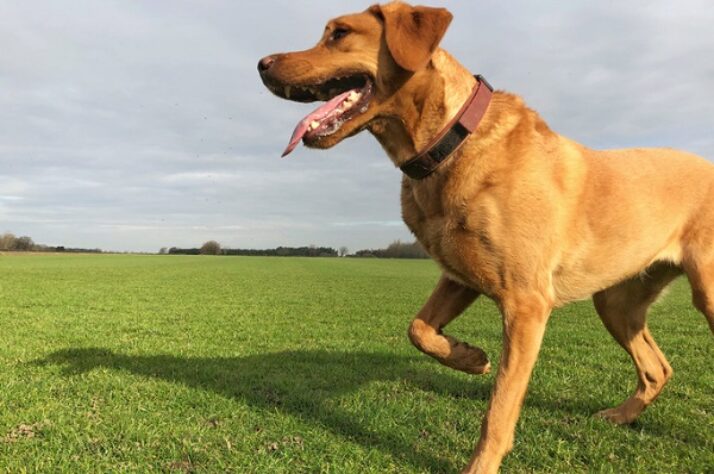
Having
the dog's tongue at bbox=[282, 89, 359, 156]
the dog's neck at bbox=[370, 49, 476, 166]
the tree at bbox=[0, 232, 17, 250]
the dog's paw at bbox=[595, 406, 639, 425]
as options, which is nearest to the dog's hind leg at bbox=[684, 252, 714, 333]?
the dog's paw at bbox=[595, 406, 639, 425]

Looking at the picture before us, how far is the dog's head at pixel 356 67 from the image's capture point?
3408 millimetres

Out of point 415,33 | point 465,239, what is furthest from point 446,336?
point 415,33

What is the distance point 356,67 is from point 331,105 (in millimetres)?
306

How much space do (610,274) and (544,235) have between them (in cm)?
103

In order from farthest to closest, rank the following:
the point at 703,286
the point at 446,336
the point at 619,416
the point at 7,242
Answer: the point at 7,242 < the point at 619,416 < the point at 703,286 < the point at 446,336

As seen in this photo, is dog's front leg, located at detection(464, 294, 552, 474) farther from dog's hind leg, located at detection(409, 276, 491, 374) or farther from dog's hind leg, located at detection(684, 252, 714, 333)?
dog's hind leg, located at detection(684, 252, 714, 333)

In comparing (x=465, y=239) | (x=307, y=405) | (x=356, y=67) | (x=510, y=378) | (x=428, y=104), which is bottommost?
(x=307, y=405)

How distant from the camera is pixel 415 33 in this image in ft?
11.1

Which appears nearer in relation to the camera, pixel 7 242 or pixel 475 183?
pixel 475 183

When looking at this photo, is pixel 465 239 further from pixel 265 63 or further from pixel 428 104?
pixel 265 63

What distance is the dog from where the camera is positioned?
3.36 m

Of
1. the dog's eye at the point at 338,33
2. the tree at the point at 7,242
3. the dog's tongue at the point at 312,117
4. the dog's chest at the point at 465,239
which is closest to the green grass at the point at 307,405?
the dog's chest at the point at 465,239

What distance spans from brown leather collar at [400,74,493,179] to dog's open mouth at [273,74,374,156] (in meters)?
0.49

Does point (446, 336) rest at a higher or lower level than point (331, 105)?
lower
